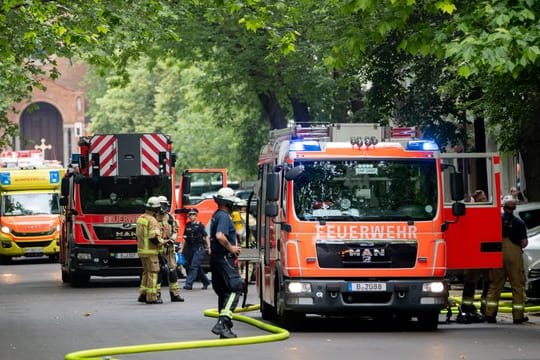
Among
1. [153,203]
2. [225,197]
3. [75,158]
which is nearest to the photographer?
[225,197]

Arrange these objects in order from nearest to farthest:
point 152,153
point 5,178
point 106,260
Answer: point 106,260 → point 152,153 → point 5,178

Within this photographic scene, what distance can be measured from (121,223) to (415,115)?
775 centimetres

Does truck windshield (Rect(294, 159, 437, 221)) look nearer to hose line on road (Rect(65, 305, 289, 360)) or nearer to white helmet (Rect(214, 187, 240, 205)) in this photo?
white helmet (Rect(214, 187, 240, 205))

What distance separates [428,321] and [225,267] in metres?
2.99

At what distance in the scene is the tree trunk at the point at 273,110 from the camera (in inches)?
1804

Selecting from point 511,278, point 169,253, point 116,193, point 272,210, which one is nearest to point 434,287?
point 511,278

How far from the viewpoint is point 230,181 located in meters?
79.2

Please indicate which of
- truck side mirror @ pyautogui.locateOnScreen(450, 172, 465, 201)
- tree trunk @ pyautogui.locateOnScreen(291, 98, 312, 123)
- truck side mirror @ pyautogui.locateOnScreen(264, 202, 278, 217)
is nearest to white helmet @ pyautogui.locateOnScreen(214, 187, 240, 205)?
truck side mirror @ pyautogui.locateOnScreen(264, 202, 278, 217)

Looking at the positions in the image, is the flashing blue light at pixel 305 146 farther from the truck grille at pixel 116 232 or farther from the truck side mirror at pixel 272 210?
the truck grille at pixel 116 232

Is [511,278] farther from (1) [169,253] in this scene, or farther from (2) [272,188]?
(1) [169,253]

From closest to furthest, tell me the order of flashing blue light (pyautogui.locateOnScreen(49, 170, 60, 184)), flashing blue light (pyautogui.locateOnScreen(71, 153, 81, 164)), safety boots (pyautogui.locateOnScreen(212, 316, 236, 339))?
safety boots (pyautogui.locateOnScreen(212, 316, 236, 339))
flashing blue light (pyautogui.locateOnScreen(71, 153, 81, 164))
flashing blue light (pyautogui.locateOnScreen(49, 170, 60, 184))

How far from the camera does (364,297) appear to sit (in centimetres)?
1770

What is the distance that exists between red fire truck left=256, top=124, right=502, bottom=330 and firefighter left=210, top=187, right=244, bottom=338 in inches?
33.9

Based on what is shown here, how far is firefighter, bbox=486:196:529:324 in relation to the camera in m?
19.3
